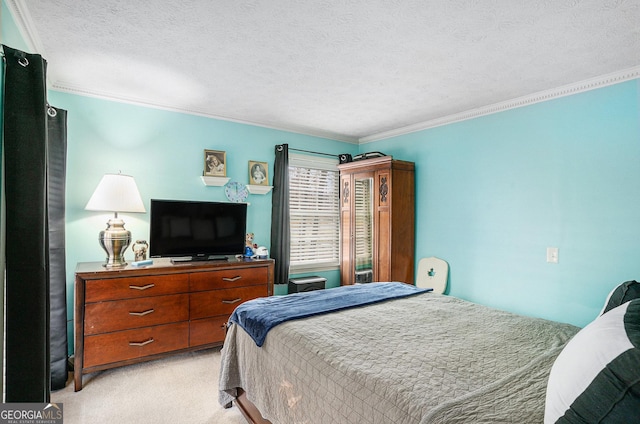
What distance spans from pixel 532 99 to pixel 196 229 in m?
3.37

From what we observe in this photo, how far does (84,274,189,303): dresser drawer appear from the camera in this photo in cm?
260

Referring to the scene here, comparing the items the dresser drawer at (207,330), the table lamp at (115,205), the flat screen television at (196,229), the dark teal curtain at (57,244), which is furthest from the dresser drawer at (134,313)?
the flat screen television at (196,229)

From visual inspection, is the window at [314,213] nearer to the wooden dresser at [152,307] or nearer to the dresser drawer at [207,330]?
the wooden dresser at [152,307]

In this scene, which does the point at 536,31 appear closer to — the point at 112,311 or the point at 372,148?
the point at 372,148

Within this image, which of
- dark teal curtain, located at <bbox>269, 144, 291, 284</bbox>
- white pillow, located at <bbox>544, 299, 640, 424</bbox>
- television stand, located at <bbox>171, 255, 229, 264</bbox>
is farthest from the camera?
dark teal curtain, located at <bbox>269, 144, 291, 284</bbox>

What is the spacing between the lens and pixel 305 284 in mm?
3973

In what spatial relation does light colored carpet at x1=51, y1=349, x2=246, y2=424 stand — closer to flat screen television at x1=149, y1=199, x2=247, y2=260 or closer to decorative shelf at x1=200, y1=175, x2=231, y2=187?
flat screen television at x1=149, y1=199, x2=247, y2=260

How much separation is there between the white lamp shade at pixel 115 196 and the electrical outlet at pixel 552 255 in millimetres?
3550

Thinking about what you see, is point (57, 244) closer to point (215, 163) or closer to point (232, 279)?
point (232, 279)

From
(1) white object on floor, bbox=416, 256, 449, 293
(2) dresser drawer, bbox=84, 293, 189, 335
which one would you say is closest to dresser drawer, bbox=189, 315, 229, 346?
(2) dresser drawer, bbox=84, 293, 189, 335

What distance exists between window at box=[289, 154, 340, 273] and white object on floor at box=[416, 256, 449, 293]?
123 cm

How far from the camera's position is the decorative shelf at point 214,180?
3.60 m

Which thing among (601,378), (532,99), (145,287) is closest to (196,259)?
(145,287)

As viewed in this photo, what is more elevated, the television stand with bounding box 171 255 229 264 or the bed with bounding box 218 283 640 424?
the television stand with bounding box 171 255 229 264
